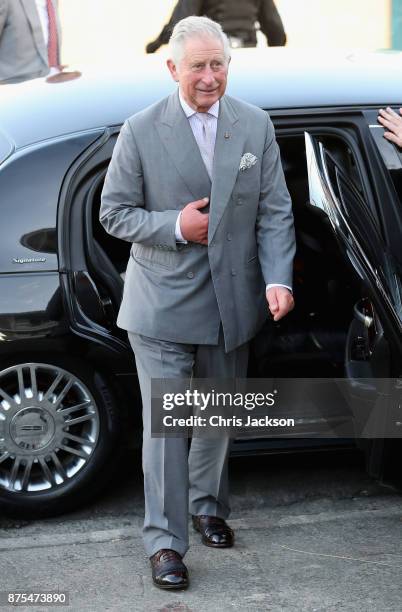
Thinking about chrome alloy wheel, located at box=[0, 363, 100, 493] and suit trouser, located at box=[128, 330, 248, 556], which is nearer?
suit trouser, located at box=[128, 330, 248, 556]

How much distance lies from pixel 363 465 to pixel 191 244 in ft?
5.21

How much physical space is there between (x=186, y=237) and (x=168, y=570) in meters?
1.04

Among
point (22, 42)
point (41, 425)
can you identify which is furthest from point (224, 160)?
point (22, 42)

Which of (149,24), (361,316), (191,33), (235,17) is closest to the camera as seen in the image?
(191,33)

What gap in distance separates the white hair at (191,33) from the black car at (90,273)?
0.68 meters

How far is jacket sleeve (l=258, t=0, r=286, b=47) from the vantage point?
7531 mm

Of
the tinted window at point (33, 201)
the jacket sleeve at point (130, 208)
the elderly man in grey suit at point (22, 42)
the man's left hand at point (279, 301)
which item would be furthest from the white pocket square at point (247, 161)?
the elderly man in grey suit at point (22, 42)

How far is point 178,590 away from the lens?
154 inches

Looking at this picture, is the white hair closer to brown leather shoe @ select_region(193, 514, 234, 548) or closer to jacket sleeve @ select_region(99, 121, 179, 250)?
jacket sleeve @ select_region(99, 121, 179, 250)

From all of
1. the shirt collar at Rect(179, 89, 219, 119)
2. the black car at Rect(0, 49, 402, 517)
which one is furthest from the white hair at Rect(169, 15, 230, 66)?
the black car at Rect(0, 49, 402, 517)

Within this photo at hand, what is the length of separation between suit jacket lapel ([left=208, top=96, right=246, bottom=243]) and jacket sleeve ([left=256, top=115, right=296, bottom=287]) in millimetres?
125

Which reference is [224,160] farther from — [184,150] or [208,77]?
[208,77]

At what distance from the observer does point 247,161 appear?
12.9 ft

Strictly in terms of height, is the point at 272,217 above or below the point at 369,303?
above
